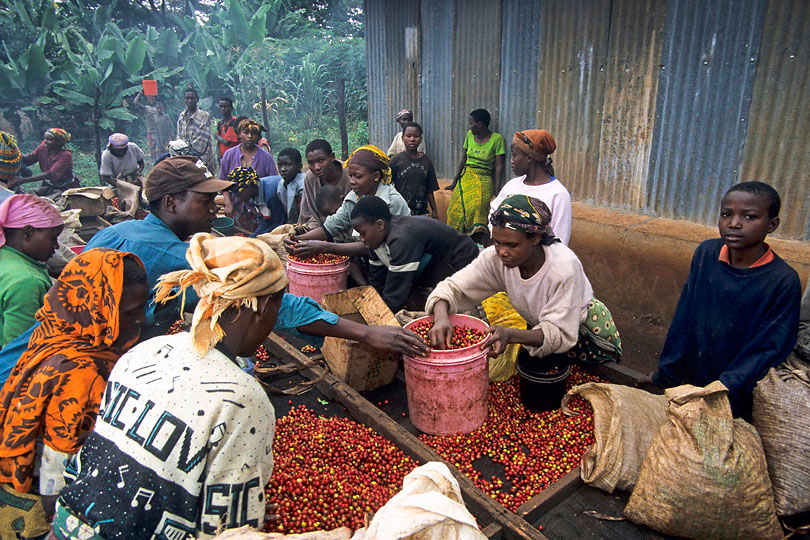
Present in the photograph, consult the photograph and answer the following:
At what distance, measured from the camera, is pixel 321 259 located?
196 inches

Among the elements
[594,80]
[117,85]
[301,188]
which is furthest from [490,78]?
[117,85]

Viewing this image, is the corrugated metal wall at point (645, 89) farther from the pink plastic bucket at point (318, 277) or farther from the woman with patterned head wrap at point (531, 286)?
the pink plastic bucket at point (318, 277)

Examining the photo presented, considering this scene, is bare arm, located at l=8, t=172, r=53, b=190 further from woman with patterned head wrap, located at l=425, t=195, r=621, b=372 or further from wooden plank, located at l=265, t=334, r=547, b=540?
woman with patterned head wrap, located at l=425, t=195, r=621, b=372

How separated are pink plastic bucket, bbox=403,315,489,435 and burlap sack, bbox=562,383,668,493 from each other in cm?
61

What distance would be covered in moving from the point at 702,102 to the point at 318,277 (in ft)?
13.5

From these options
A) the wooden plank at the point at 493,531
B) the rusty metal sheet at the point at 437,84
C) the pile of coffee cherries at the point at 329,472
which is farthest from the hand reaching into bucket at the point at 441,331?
the rusty metal sheet at the point at 437,84

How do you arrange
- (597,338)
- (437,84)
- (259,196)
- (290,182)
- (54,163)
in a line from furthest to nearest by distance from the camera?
(54,163), (437,84), (259,196), (290,182), (597,338)

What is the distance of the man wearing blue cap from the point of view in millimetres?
9828

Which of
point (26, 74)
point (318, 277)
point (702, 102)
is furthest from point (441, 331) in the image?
point (26, 74)

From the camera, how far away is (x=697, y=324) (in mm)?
3201

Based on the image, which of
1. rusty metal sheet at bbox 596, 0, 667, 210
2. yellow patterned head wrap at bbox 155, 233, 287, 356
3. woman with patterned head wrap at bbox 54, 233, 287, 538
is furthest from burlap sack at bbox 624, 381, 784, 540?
rusty metal sheet at bbox 596, 0, 667, 210

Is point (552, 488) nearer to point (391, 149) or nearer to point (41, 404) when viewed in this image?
point (41, 404)

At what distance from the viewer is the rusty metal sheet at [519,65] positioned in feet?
21.1

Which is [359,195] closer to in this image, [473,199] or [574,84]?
[473,199]
